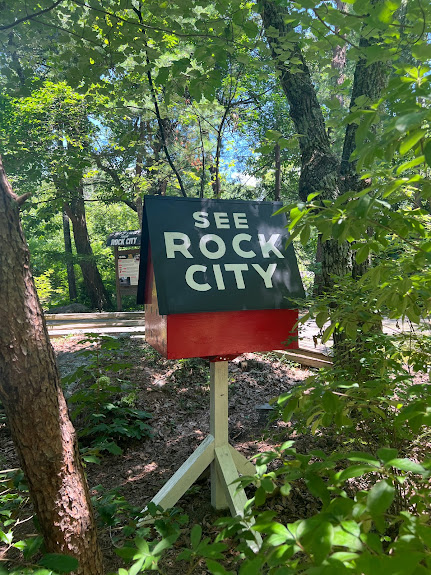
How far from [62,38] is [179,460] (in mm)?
3827

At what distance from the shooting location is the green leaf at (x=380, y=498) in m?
0.73

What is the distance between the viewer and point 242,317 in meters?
2.33

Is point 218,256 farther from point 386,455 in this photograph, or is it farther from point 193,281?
point 386,455

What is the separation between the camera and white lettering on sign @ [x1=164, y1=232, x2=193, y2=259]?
2227 mm

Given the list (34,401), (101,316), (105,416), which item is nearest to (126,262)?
(101,316)

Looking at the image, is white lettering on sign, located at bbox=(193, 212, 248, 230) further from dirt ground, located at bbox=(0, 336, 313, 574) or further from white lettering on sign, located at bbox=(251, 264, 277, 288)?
dirt ground, located at bbox=(0, 336, 313, 574)

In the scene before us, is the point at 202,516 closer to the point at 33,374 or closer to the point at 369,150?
the point at 33,374

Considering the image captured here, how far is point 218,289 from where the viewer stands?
2227mm

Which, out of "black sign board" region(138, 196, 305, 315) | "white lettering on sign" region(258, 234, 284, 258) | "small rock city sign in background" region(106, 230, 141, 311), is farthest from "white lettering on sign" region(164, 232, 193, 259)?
"small rock city sign in background" region(106, 230, 141, 311)

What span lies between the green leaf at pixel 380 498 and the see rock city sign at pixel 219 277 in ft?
4.83

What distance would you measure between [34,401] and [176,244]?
113cm

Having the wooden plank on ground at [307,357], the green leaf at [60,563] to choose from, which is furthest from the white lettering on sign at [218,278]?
the wooden plank on ground at [307,357]

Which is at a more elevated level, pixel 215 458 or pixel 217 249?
pixel 217 249

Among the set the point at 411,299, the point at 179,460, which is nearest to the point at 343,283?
the point at 411,299
